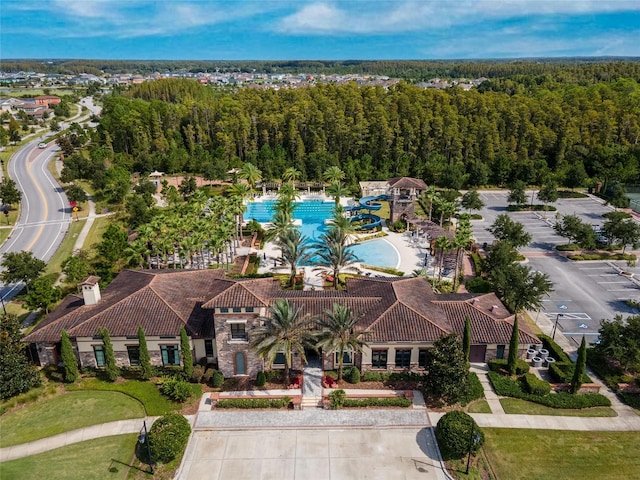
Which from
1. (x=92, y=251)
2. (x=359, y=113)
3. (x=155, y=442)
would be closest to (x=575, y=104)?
(x=359, y=113)

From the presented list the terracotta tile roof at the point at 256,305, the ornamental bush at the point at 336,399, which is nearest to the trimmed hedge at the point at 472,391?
the terracotta tile roof at the point at 256,305

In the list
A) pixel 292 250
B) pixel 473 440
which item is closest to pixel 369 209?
pixel 292 250

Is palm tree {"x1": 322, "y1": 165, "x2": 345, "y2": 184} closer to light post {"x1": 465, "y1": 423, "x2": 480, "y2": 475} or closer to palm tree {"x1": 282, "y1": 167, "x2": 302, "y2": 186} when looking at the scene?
palm tree {"x1": 282, "y1": 167, "x2": 302, "y2": 186}

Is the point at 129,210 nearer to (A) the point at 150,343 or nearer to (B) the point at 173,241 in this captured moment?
(B) the point at 173,241

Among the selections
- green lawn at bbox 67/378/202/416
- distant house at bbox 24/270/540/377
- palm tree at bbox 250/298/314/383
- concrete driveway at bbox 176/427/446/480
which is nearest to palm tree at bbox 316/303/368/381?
palm tree at bbox 250/298/314/383

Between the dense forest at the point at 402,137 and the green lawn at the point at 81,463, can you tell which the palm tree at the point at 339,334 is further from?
the dense forest at the point at 402,137

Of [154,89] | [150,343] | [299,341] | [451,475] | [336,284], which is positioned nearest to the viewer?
[451,475]

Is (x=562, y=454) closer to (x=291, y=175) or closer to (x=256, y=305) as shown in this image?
(x=256, y=305)
